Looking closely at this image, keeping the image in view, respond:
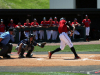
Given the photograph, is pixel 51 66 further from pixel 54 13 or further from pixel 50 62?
pixel 54 13

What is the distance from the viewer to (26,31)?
677 inches

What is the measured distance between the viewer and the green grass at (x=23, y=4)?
2078cm

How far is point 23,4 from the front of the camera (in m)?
21.6

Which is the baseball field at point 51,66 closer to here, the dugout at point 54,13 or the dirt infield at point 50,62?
the dirt infield at point 50,62

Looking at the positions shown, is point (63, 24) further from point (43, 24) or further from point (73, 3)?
point (73, 3)

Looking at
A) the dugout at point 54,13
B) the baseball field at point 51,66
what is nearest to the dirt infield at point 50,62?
the baseball field at point 51,66

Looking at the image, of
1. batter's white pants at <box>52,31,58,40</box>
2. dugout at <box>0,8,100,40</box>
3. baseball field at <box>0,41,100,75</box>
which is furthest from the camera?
dugout at <box>0,8,100,40</box>

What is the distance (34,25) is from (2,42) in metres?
8.04

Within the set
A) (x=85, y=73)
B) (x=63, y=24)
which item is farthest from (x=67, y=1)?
(x=85, y=73)

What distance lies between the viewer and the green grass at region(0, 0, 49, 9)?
20.8 m

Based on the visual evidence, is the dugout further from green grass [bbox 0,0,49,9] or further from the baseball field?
the baseball field

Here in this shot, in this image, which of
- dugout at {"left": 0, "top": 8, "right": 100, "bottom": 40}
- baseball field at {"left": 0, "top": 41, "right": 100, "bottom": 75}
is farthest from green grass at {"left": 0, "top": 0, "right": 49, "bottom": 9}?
baseball field at {"left": 0, "top": 41, "right": 100, "bottom": 75}

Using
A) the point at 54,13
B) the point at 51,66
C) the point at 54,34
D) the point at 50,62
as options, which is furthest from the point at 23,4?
the point at 51,66

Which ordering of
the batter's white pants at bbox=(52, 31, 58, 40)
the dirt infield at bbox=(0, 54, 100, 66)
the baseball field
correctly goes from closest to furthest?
the baseball field < the dirt infield at bbox=(0, 54, 100, 66) < the batter's white pants at bbox=(52, 31, 58, 40)
